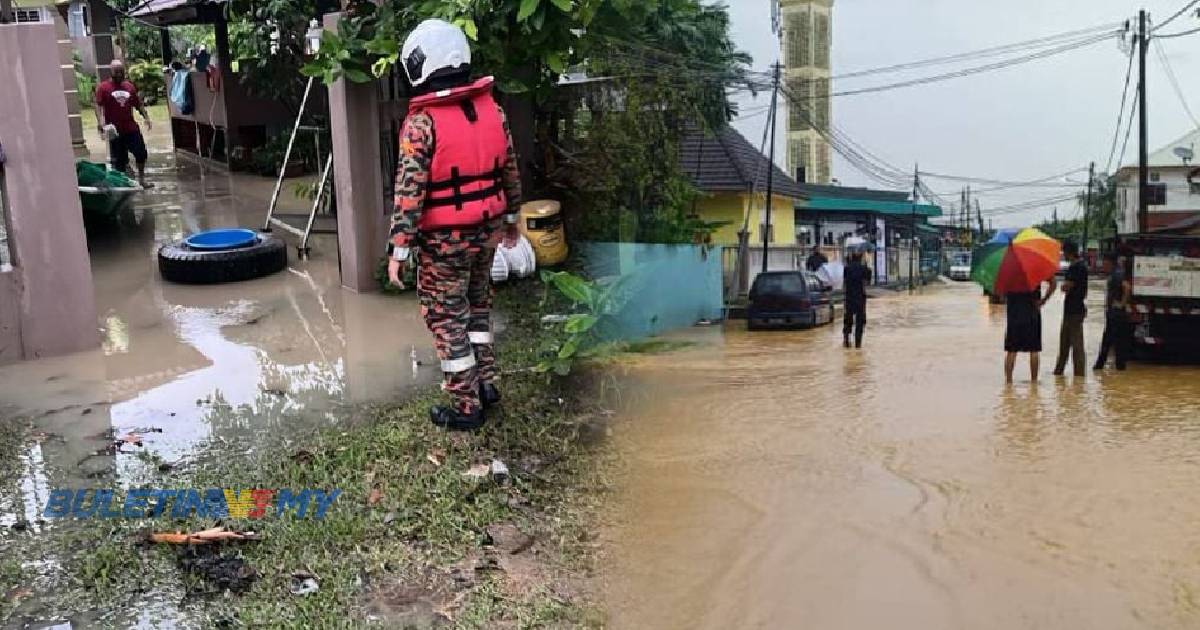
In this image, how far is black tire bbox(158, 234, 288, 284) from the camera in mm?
8797

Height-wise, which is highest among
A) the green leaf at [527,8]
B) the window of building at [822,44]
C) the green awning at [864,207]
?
the green leaf at [527,8]

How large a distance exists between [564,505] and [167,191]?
34.2 ft

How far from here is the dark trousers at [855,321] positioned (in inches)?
178

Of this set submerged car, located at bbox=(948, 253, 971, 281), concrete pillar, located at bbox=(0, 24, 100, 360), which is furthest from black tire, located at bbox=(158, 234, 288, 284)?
submerged car, located at bbox=(948, 253, 971, 281)

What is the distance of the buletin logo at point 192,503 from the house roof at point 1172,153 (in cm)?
345

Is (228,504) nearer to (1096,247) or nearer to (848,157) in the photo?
(848,157)

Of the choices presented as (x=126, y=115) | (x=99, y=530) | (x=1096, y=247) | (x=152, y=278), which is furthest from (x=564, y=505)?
(x=126, y=115)

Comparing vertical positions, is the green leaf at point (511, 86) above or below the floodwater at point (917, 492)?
above

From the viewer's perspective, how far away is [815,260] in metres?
4.54

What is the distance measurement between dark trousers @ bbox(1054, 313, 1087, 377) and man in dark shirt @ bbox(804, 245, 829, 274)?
95cm

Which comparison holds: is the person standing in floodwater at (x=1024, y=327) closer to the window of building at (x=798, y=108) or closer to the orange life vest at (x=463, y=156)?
the window of building at (x=798, y=108)

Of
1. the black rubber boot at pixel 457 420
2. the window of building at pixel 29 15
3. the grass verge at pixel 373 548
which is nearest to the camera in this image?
the grass verge at pixel 373 548

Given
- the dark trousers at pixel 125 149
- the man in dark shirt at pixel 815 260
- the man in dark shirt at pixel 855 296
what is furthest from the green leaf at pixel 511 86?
the dark trousers at pixel 125 149

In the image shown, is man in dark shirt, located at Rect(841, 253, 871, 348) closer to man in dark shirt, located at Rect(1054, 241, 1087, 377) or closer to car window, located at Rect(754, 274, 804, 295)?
car window, located at Rect(754, 274, 804, 295)
